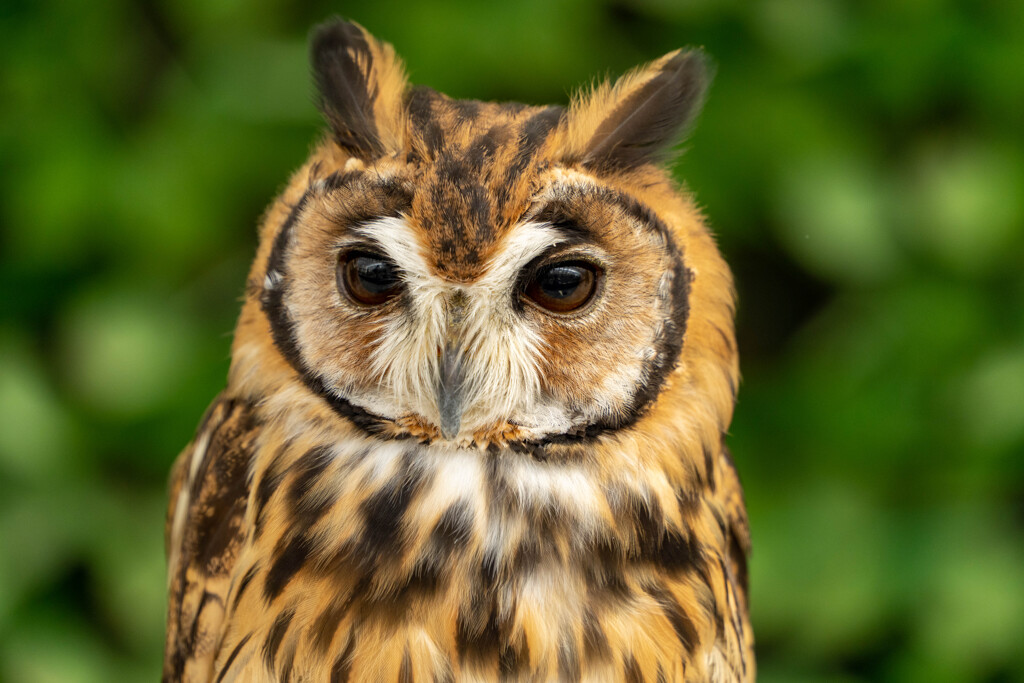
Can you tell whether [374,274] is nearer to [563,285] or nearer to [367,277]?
[367,277]

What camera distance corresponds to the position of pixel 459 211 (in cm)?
85

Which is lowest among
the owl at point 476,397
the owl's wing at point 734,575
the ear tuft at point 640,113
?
the owl's wing at point 734,575

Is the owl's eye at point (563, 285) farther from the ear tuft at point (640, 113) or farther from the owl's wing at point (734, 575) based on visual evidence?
the owl's wing at point (734, 575)

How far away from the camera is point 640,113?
98 cm

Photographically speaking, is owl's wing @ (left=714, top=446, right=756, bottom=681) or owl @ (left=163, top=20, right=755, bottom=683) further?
owl's wing @ (left=714, top=446, right=756, bottom=681)

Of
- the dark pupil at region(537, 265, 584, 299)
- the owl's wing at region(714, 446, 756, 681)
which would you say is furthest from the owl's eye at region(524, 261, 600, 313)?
the owl's wing at region(714, 446, 756, 681)

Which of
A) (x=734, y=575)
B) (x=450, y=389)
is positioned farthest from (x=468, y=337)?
(x=734, y=575)

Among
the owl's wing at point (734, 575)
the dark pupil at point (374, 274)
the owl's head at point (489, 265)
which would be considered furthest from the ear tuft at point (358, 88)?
the owl's wing at point (734, 575)

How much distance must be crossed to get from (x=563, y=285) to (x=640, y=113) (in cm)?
22

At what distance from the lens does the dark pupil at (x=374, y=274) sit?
2.89 ft

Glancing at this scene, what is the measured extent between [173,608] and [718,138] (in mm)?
1039

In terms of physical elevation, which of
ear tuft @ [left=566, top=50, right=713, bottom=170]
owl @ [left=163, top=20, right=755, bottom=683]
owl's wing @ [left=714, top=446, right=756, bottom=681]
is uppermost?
ear tuft @ [left=566, top=50, right=713, bottom=170]

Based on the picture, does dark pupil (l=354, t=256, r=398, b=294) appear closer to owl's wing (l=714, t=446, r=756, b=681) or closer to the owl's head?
the owl's head

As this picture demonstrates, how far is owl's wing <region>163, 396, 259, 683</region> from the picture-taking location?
1.05m
